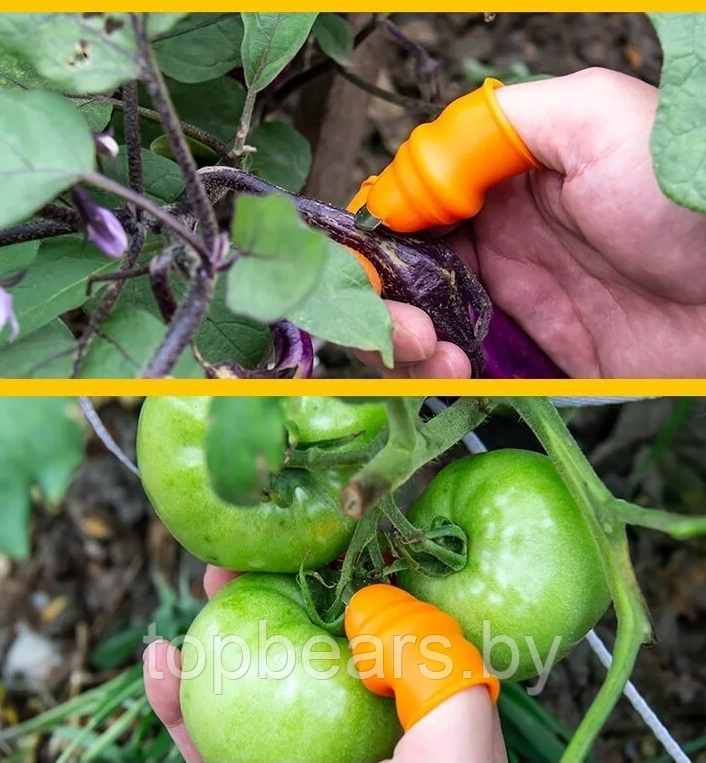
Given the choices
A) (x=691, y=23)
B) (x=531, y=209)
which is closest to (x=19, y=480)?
(x=691, y=23)

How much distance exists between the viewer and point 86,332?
0.40m

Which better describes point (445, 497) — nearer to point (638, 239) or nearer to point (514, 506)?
point (514, 506)

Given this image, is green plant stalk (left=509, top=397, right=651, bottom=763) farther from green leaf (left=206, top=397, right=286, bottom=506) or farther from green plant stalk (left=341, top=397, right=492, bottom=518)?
green leaf (left=206, top=397, right=286, bottom=506)

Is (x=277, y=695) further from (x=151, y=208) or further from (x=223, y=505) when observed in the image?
(x=151, y=208)

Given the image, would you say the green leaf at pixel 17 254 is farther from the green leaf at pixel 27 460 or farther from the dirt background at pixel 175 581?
the dirt background at pixel 175 581

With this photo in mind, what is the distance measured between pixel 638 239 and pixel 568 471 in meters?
0.22

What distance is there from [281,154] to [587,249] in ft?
0.94

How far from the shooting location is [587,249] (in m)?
0.73

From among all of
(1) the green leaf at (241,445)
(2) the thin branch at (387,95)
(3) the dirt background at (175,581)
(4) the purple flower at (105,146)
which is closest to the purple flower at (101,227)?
(4) the purple flower at (105,146)

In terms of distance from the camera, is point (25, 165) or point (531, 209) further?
point (531, 209)

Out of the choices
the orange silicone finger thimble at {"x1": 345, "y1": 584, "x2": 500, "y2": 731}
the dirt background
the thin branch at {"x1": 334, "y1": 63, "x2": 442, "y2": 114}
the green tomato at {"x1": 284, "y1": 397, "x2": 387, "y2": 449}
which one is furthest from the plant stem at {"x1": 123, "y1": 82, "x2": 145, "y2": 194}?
the dirt background

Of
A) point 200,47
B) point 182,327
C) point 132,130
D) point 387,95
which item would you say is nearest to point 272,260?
point 182,327

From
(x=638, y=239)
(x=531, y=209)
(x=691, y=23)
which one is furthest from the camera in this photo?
(x=531, y=209)

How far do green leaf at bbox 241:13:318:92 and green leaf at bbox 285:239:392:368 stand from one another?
182 millimetres
